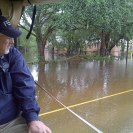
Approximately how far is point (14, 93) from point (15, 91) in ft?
0.05

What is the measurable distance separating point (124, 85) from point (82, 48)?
17964 millimetres

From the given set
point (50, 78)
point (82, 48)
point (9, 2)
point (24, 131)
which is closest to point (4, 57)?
point (24, 131)

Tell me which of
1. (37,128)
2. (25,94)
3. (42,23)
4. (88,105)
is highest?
(42,23)

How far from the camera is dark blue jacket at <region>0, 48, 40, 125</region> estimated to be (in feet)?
7.05

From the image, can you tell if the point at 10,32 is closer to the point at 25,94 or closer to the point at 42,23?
the point at 25,94

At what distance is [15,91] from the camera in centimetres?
222

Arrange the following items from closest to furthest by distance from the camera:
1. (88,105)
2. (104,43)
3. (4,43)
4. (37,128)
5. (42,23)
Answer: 1. (37,128)
2. (4,43)
3. (88,105)
4. (42,23)
5. (104,43)

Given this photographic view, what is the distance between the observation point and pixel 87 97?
9531 mm

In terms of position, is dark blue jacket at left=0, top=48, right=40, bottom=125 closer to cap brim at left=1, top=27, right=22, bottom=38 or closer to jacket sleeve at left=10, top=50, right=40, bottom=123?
jacket sleeve at left=10, top=50, right=40, bottom=123

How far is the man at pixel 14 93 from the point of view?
2135mm

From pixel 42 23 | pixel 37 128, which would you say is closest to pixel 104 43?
pixel 42 23

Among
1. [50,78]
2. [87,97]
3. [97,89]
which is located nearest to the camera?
[87,97]

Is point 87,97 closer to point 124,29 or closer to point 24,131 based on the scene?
point 24,131

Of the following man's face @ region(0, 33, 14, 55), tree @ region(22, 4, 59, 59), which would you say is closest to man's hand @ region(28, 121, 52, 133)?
A: man's face @ region(0, 33, 14, 55)
